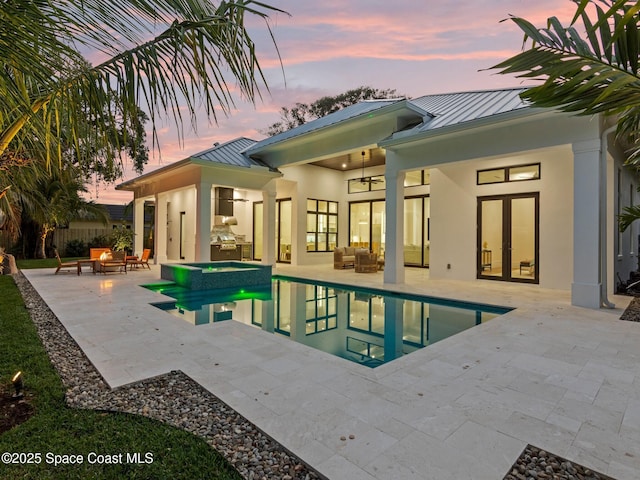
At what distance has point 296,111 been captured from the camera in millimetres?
27938

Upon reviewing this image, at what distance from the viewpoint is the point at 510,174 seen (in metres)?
9.87

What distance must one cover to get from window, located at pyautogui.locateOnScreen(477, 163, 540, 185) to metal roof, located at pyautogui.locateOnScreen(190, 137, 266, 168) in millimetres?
7778

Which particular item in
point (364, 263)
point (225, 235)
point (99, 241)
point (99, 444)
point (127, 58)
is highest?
point (127, 58)

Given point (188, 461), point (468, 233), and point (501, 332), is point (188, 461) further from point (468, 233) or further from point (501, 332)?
point (468, 233)

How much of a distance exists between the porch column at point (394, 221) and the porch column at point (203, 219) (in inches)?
238

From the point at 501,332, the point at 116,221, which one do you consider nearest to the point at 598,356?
the point at 501,332

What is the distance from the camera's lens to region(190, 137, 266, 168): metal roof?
1243cm

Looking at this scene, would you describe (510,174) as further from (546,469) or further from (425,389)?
(546,469)

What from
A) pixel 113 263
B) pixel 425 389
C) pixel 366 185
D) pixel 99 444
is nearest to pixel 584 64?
pixel 425 389

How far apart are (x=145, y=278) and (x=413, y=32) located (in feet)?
33.1

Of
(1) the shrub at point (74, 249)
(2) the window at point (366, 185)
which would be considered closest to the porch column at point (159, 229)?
(1) the shrub at point (74, 249)

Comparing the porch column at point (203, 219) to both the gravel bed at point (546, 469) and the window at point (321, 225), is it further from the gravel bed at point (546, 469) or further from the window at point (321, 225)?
the gravel bed at point (546, 469)

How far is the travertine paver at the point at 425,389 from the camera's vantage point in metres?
2.28

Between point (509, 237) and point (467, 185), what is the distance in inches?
75.2
